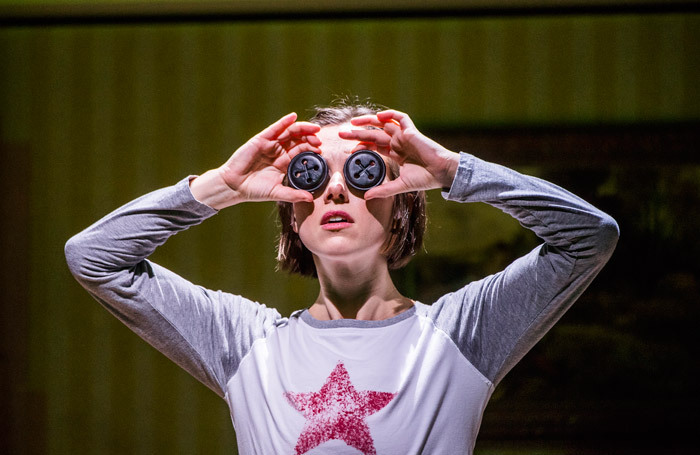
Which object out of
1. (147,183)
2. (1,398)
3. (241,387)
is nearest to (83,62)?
(147,183)

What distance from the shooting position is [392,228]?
124 centimetres

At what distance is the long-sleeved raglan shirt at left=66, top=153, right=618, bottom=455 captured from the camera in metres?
1.07

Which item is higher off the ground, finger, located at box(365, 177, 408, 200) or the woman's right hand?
the woman's right hand

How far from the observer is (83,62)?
102 inches

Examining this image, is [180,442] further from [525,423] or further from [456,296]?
[456,296]

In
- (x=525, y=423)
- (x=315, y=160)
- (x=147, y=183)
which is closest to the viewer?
(x=315, y=160)

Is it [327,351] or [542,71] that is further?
[542,71]

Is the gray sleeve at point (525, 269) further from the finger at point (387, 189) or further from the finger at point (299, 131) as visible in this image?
the finger at point (299, 131)

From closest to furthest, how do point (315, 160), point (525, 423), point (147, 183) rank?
point (315, 160), point (525, 423), point (147, 183)

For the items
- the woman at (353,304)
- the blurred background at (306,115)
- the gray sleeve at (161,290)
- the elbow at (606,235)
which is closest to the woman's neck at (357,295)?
the woman at (353,304)

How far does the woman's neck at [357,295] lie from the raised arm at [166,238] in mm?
147

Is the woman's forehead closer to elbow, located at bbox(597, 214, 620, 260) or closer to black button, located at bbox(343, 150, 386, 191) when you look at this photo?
black button, located at bbox(343, 150, 386, 191)

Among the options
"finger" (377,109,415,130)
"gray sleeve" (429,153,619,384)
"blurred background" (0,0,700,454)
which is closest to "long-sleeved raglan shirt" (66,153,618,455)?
"gray sleeve" (429,153,619,384)

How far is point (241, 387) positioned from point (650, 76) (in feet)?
6.64
